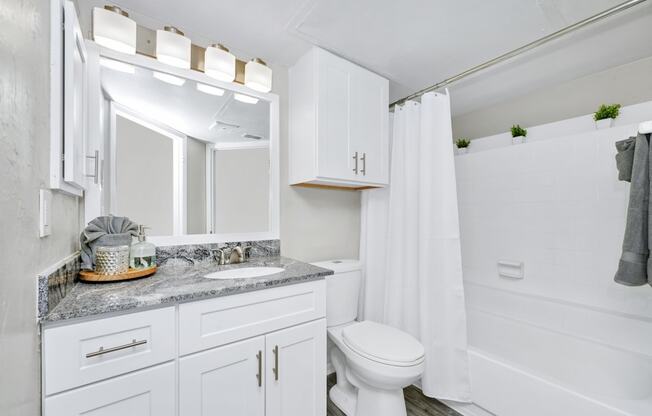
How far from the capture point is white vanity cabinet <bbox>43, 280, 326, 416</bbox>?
79cm

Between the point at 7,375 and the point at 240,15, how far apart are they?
63.5 inches

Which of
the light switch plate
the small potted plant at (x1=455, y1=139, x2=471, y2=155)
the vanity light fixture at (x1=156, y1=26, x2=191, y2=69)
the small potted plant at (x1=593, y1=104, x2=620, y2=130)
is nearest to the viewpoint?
the light switch plate

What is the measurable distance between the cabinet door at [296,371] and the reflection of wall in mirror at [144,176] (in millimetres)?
859

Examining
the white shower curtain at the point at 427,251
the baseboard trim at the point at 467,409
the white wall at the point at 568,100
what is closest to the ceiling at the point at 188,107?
the white shower curtain at the point at 427,251

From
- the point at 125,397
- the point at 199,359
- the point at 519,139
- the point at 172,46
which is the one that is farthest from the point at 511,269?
the point at 172,46

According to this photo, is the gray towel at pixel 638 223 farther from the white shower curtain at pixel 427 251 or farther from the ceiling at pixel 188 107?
the ceiling at pixel 188 107

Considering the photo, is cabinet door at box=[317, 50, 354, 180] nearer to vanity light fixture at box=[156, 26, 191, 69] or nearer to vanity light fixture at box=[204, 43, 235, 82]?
vanity light fixture at box=[204, 43, 235, 82]

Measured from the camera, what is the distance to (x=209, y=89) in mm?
1622

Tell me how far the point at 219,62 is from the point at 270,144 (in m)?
0.54

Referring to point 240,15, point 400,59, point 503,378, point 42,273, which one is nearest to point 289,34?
point 240,15

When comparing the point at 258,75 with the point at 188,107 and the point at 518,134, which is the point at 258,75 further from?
the point at 518,134

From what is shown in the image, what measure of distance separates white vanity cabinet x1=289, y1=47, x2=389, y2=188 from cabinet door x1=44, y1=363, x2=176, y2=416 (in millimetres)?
1178

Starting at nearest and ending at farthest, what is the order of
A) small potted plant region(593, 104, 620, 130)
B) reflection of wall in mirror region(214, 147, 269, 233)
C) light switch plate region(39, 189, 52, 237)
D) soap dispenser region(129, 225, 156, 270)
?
light switch plate region(39, 189, 52, 237) < soap dispenser region(129, 225, 156, 270) < reflection of wall in mirror region(214, 147, 269, 233) < small potted plant region(593, 104, 620, 130)

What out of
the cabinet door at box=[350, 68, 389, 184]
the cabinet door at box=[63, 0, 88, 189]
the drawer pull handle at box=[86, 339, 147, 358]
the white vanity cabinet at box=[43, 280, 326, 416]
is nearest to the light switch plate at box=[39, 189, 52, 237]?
the cabinet door at box=[63, 0, 88, 189]
